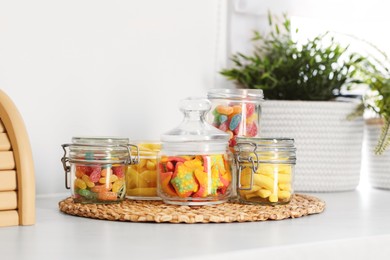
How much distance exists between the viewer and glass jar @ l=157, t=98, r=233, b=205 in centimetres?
117

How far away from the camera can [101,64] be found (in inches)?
59.7

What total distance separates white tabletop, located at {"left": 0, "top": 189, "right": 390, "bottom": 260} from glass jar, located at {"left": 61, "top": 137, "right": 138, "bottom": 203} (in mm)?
58

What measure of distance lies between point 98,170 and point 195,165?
0.52 feet

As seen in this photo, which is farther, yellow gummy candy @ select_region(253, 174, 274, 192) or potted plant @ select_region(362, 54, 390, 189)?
potted plant @ select_region(362, 54, 390, 189)

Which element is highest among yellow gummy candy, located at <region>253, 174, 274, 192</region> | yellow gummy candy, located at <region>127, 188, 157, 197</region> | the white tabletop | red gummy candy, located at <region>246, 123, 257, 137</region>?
red gummy candy, located at <region>246, 123, 257, 137</region>

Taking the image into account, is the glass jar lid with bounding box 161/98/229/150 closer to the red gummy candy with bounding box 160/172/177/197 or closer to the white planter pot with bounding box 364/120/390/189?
the red gummy candy with bounding box 160/172/177/197

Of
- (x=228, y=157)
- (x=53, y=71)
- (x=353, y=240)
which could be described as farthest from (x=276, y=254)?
(x=53, y=71)

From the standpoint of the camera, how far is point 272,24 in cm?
182

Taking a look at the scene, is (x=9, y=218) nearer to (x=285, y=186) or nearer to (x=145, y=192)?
(x=145, y=192)

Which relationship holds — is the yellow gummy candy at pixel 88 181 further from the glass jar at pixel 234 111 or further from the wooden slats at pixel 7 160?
the glass jar at pixel 234 111

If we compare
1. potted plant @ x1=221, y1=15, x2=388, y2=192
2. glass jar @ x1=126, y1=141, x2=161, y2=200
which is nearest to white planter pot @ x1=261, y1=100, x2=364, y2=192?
potted plant @ x1=221, y1=15, x2=388, y2=192

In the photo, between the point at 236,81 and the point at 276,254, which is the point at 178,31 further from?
the point at 276,254

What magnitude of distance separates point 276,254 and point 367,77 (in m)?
0.90

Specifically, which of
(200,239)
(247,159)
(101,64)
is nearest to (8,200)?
(200,239)
